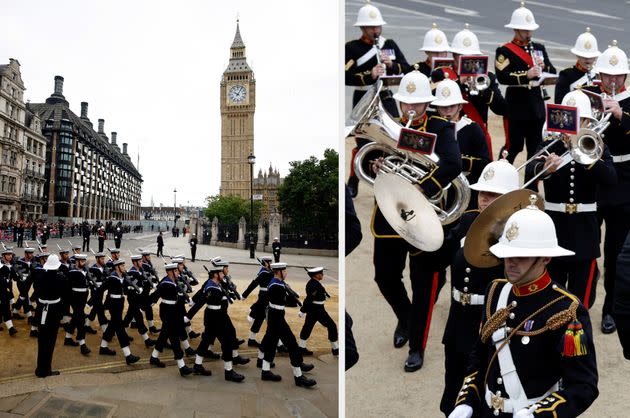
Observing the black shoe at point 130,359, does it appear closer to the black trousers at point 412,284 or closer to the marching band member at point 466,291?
the black trousers at point 412,284

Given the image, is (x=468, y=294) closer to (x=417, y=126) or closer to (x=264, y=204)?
(x=417, y=126)

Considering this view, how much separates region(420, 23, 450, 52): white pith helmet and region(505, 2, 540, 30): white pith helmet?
47cm

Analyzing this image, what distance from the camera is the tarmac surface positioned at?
3650mm

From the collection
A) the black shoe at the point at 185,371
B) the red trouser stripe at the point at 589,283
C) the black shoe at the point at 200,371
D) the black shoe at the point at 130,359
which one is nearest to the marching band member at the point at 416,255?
the red trouser stripe at the point at 589,283

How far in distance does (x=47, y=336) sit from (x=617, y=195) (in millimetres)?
4186

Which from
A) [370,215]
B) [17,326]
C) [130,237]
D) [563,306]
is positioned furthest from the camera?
[130,237]

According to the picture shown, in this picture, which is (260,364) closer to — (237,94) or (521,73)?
(237,94)

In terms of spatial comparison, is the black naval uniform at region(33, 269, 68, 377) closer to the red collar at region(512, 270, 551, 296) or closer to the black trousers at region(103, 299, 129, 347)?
the black trousers at region(103, 299, 129, 347)

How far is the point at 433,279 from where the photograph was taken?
335cm

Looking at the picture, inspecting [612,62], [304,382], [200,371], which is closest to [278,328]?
[304,382]

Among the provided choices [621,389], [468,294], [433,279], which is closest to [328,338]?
[433,279]

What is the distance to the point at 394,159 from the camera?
3.31 m

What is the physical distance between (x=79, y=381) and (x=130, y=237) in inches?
47.0

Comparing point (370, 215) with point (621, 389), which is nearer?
point (621, 389)
